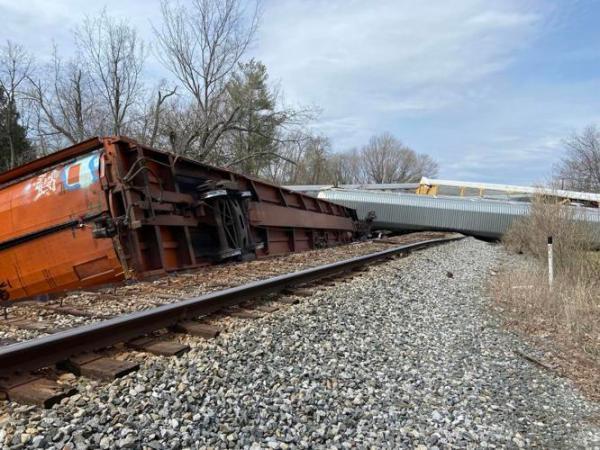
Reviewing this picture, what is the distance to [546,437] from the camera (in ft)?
10.8

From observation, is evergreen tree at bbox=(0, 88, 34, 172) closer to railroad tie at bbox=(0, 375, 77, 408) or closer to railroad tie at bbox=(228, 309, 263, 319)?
railroad tie at bbox=(228, 309, 263, 319)

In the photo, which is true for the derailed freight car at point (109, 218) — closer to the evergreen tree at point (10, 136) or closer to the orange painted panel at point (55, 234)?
the orange painted panel at point (55, 234)

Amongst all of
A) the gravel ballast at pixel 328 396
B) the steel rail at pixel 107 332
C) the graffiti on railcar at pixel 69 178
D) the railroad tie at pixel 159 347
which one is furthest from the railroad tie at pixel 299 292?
the graffiti on railcar at pixel 69 178

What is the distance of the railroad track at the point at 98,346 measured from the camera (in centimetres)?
289

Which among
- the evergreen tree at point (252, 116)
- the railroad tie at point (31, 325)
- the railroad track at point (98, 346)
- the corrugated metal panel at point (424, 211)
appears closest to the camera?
the railroad track at point (98, 346)

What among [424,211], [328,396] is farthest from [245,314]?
[424,211]

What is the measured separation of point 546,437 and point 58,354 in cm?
343

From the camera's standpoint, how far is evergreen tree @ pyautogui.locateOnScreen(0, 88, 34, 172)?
30641 mm

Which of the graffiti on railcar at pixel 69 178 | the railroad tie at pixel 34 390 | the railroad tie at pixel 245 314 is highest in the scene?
the graffiti on railcar at pixel 69 178

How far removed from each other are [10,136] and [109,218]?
28541mm

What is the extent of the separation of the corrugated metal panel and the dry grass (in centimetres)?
830

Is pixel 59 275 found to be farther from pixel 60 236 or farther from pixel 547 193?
pixel 547 193

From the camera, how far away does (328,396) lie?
3293 millimetres

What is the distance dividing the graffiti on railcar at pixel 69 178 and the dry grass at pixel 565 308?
6.38 metres
